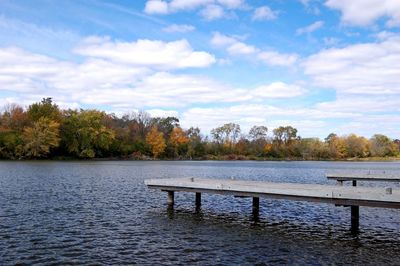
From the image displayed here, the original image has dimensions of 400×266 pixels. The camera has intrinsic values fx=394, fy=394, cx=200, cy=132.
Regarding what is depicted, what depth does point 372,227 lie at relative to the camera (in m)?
16.6

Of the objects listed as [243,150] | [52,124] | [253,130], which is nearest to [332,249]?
[52,124]

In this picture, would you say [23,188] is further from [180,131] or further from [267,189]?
[180,131]

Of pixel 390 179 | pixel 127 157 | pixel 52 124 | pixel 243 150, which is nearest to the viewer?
pixel 390 179

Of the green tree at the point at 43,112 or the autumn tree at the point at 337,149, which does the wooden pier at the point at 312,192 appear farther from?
the autumn tree at the point at 337,149

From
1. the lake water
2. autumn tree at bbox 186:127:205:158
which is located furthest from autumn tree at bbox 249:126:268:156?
the lake water

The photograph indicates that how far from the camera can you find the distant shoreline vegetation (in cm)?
9031

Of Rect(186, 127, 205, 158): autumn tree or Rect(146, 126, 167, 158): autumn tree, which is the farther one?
Rect(186, 127, 205, 158): autumn tree

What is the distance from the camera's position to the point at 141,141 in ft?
402

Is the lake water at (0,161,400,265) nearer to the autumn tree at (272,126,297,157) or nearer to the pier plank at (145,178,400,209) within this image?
the pier plank at (145,178,400,209)

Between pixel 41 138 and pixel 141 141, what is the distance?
38949mm

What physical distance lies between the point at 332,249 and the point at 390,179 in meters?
19.7

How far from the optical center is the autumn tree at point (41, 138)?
8681cm

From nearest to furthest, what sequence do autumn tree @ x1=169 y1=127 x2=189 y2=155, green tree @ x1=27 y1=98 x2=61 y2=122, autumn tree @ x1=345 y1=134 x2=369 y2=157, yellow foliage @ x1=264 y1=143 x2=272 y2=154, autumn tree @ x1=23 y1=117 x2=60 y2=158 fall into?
autumn tree @ x1=23 y1=117 x2=60 y2=158 < green tree @ x1=27 y1=98 x2=61 y2=122 < autumn tree @ x1=169 y1=127 x2=189 y2=155 < yellow foliage @ x1=264 y1=143 x2=272 y2=154 < autumn tree @ x1=345 y1=134 x2=369 y2=157

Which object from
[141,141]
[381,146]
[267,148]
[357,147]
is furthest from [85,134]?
[381,146]
